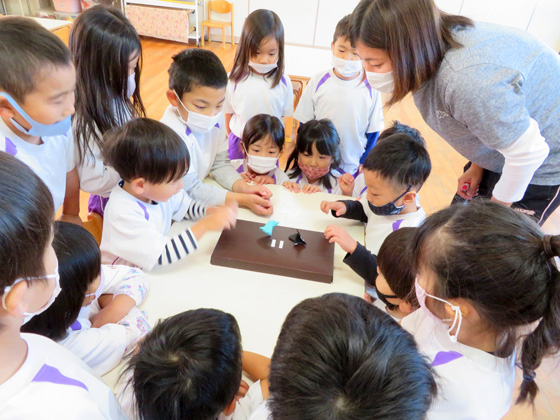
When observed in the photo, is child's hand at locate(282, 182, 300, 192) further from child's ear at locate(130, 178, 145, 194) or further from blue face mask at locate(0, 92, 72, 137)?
blue face mask at locate(0, 92, 72, 137)

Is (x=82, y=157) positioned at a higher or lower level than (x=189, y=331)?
lower

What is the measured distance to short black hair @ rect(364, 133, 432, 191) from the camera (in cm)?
127

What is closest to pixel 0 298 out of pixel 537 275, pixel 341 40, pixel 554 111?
pixel 537 275

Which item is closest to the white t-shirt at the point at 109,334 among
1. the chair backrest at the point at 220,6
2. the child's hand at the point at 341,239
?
the child's hand at the point at 341,239

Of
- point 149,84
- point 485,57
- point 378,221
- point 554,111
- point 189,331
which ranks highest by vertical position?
point 485,57

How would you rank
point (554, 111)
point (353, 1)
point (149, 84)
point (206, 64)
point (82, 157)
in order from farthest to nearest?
point (353, 1) → point (149, 84) → point (206, 64) → point (82, 157) → point (554, 111)

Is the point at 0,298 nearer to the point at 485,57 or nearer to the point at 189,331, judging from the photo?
the point at 189,331

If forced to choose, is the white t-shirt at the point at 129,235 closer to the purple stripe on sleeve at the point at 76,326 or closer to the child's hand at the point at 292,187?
the purple stripe on sleeve at the point at 76,326

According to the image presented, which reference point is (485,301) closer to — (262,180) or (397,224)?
(397,224)

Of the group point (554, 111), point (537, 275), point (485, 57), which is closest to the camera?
point (537, 275)

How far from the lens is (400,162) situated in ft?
4.19

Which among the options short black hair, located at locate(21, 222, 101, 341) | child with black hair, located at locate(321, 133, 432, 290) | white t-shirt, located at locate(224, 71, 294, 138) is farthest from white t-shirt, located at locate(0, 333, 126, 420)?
white t-shirt, located at locate(224, 71, 294, 138)

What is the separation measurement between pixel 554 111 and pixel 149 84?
13.5 feet

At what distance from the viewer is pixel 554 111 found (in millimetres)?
1145
